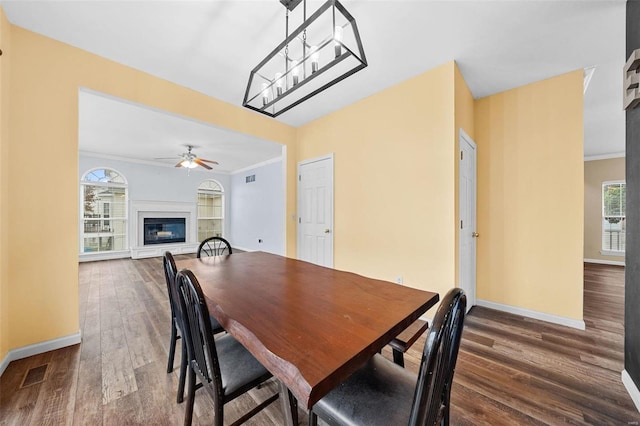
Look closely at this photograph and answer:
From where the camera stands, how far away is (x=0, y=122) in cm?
172

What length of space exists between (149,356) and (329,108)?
335 cm

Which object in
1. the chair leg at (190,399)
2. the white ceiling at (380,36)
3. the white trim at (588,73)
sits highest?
the white ceiling at (380,36)

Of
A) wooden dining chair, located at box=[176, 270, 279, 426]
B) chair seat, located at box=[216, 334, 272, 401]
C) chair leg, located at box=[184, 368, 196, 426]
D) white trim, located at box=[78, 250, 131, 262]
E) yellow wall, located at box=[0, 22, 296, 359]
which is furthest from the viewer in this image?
white trim, located at box=[78, 250, 131, 262]

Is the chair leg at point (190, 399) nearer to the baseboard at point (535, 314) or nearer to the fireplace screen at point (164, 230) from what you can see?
the baseboard at point (535, 314)

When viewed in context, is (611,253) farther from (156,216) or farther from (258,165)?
(156,216)

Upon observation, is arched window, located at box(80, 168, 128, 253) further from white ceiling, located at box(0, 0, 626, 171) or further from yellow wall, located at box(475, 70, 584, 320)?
yellow wall, located at box(475, 70, 584, 320)

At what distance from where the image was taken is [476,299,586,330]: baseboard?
7.86 feet

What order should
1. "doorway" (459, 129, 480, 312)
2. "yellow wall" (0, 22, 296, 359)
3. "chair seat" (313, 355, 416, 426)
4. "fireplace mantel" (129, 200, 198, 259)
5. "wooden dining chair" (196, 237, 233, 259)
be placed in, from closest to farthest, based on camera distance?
"chair seat" (313, 355, 416, 426)
"yellow wall" (0, 22, 296, 359)
"wooden dining chair" (196, 237, 233, 259)
"doorway" (459, 129, 480, 312)
"fireplace mantel" (129, 200, 198, 259)

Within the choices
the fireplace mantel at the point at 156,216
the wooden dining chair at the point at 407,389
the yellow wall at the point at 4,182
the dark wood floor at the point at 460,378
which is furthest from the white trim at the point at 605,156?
the fireplace mantel at the point at 156,216

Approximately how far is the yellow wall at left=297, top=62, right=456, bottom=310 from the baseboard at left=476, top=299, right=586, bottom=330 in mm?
991

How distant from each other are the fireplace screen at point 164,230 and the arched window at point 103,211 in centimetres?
48

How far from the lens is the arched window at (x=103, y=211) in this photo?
5664mm

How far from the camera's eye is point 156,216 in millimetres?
6559

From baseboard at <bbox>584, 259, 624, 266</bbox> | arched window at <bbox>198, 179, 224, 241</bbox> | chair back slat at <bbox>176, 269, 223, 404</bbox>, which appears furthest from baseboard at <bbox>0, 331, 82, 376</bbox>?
baseboard at <bbox>584, 259, 624, 266</bbox>
